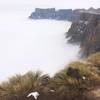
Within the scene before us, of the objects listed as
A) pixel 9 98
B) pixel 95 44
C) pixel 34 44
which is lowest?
pixel 34 44

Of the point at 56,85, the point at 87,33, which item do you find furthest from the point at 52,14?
the point at 56,85

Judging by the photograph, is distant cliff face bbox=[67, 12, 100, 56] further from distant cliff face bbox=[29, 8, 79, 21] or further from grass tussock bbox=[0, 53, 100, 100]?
distant cliff face bbox=[29, 8, 79, 21]

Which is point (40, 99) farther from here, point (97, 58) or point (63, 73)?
point (97, 58)

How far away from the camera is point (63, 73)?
1021cm

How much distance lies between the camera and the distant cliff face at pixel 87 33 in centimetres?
3781

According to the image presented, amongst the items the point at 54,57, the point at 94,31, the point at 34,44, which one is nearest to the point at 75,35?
the point at 34,44

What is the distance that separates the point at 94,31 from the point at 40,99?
33227mm

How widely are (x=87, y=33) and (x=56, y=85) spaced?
36.3 meters

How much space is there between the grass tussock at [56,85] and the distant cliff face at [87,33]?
22.6 metres

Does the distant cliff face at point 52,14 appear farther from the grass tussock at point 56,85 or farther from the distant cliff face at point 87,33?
the grass tussock at point 56,85

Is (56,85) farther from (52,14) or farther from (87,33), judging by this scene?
(52,14)

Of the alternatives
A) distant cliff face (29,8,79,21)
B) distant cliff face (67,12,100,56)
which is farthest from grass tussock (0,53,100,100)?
distant cliff face (29,8,79,21)

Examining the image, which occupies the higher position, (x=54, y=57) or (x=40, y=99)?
(x=40, y=99)

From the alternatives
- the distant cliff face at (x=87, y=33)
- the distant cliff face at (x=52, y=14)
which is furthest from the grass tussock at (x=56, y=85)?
the distant cliff face at (x=52, y=14)
